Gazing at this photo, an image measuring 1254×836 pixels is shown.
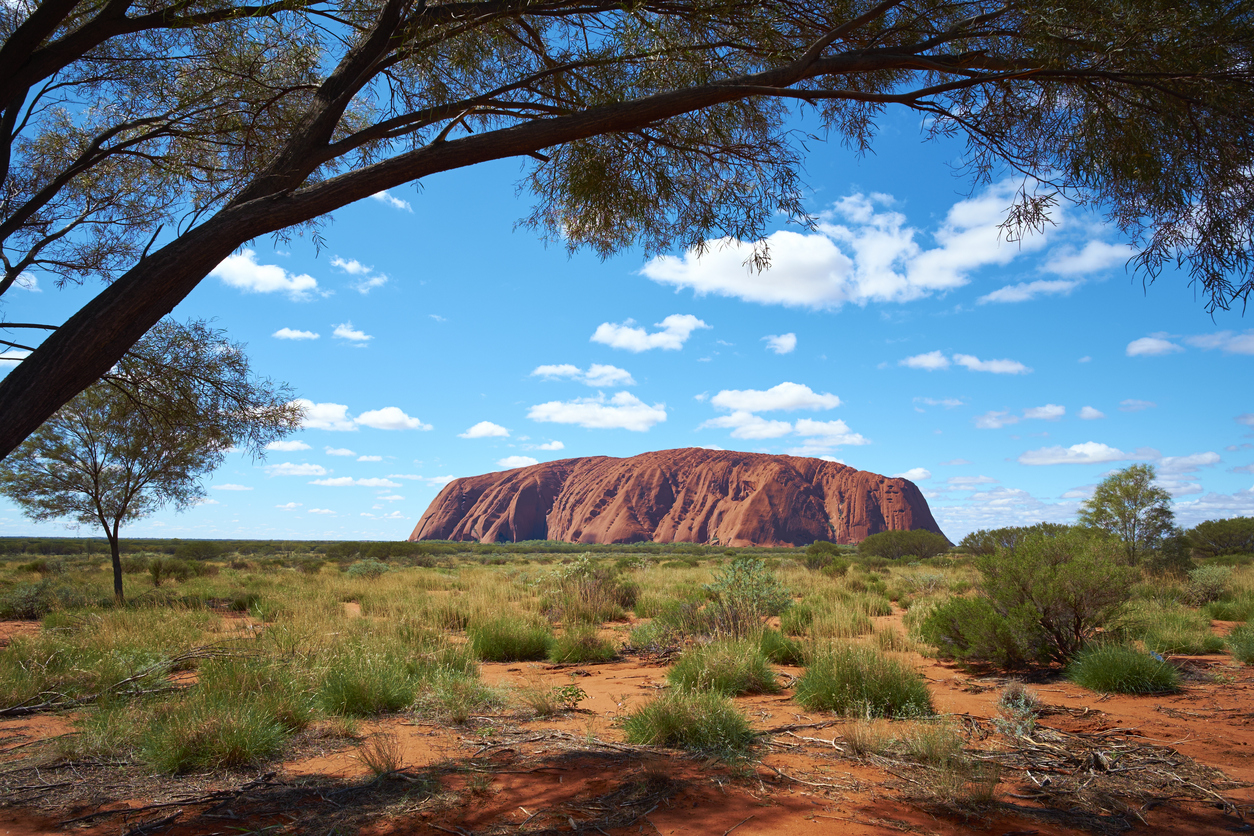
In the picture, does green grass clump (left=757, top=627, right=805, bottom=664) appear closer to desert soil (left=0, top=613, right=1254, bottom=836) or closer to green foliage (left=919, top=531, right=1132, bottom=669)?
green foliage (left=919, top=531, right=1132, bottom=669)

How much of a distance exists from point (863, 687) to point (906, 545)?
3866 centimetres

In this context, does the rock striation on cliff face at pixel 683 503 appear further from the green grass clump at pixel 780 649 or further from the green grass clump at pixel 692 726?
the green grass clump at pixel 692 726

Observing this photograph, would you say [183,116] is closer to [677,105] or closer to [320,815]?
[677,105]

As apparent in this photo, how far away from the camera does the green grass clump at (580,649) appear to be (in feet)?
26.9

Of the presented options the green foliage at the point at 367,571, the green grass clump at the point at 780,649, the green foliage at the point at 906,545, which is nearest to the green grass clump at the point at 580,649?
the green grass clump at the point at 780,649

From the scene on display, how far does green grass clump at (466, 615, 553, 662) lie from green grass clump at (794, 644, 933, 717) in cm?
413

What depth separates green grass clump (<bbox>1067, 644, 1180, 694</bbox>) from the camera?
19.9ft

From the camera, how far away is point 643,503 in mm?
119625

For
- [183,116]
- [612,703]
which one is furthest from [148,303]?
[612,703]

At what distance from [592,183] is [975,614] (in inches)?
257

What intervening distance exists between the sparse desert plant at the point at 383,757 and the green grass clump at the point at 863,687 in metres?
3.34

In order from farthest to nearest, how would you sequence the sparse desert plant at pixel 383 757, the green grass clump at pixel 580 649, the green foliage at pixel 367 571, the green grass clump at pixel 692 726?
1. the green foliage at pixel 367 571
2. the green grass clump at pixel 580 649
3. the green grass clump at pixel 692 726
4. the sparse desert plant at pixel 383 757

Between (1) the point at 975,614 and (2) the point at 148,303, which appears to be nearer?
(2) the point at 148,303

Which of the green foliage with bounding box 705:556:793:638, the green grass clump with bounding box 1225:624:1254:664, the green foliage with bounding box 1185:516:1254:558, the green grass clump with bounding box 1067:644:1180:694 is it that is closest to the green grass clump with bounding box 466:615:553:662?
the green foliage with bounding box 705:556:793:638
